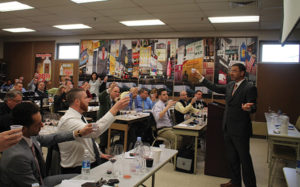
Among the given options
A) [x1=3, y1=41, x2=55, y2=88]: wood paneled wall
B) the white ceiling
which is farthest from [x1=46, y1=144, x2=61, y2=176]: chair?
[x1=3, y1=41, x2=55, y2=88]: wood paneled wall

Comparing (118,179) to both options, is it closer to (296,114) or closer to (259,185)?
(259,185)

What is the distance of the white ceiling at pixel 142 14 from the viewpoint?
20.2ft

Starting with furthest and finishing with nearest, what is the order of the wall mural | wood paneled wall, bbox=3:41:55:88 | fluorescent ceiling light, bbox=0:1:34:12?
wood paneled wall, bbox=3:41:55:88 < the wall mural < fluorescent ceiling light, bbox=0:1:34:12

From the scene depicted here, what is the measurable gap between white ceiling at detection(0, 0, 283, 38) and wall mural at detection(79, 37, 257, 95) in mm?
496

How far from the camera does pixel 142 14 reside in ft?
23.6

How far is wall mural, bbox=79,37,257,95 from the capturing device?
8.57 meters

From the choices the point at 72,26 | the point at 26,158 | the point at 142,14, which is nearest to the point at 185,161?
the point at 26,158

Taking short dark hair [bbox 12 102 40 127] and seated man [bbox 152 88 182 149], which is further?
seated man [bbox 152 88 182 149]

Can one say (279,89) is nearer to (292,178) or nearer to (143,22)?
(143,22)

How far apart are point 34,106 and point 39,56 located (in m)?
10.6

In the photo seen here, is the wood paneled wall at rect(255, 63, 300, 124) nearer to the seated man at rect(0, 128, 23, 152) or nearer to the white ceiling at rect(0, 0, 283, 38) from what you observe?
the white ceiling at rect(0, 0, 283, 38)

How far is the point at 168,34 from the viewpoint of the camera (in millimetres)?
9328

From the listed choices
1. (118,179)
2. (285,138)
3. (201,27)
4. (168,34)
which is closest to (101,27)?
(168,34)

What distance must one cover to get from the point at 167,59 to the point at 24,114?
7783 millimetres
